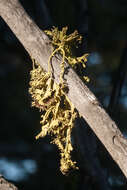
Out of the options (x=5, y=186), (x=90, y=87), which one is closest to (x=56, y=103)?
(x=5, y=186)

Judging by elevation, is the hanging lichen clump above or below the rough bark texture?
above

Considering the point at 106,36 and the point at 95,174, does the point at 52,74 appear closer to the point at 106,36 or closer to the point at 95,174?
the point at 95,174

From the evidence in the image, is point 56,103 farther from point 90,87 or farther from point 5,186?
point 90,87

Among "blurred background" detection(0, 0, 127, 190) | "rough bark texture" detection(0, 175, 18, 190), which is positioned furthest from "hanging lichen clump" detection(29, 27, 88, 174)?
"blurred background" detection(0, 0, 127, 190)

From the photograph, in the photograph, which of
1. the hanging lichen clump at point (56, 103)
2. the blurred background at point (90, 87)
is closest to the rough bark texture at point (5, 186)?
the hanging lichen clump at point (56, 103)

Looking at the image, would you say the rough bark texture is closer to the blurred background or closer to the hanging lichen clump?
the hanging lichen clump

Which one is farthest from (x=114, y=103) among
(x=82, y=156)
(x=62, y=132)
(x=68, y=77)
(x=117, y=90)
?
(x=68, y=77)

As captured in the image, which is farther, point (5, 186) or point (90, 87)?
point (90, 87)

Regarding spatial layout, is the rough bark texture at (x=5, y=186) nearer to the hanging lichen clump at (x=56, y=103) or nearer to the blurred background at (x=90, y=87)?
the hanging lichen clump at (x=56, y=103)
